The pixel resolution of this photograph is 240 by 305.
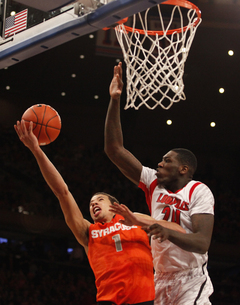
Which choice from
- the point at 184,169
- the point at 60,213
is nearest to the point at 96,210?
the point at 184,169

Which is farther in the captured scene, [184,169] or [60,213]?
[60,213]

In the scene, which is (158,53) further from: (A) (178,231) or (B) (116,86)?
(A) (178,231)

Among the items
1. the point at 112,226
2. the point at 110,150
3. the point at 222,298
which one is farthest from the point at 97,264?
the point at 222,298

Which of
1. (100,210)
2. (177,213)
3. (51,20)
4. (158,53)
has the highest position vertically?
(158,53)

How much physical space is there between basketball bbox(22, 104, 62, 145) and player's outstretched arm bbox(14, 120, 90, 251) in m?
0.28

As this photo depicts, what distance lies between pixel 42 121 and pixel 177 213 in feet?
4.35

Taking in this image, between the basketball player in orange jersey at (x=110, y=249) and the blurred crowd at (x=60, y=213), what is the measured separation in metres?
7.18

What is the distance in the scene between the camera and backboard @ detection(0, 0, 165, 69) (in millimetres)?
3094

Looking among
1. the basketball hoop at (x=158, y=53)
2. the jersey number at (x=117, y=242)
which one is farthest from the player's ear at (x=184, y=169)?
the basketball hoop at (x=158, y=53)

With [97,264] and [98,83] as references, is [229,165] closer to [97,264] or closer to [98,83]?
[98,83]

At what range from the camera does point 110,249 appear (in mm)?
3154

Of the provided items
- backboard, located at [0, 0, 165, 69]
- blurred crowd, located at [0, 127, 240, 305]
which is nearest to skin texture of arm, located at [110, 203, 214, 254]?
backboard, located at [0, 0, 165, 69]

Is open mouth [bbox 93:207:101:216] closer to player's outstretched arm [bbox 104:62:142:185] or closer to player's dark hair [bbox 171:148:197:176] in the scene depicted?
player's outstretched arm [bbox 104:62:142:185]

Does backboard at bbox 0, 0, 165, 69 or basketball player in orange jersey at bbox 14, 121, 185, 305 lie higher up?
backboard at bbox 0, 0, 165, 69
